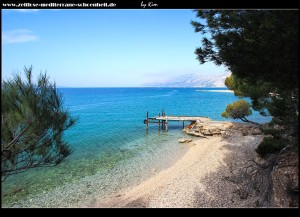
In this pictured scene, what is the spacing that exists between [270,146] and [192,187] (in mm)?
5671

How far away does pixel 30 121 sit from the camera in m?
7.33

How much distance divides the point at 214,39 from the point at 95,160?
15305 millimetres

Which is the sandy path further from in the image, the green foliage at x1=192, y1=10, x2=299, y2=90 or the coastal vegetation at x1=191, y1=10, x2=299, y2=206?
the green foliage at x1=192, y1=10, x2=299, y2=90

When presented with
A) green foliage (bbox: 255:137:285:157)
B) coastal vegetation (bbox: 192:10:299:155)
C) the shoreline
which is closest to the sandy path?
the shoreline

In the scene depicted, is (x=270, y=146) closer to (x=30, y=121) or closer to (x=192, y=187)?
(x=192, y=187)

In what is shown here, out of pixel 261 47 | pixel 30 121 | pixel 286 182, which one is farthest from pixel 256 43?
pixel 30 121

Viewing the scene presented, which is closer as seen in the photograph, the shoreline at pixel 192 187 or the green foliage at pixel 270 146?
the shoreline at pixel 192 187

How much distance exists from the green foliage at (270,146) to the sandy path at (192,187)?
187 centimetres

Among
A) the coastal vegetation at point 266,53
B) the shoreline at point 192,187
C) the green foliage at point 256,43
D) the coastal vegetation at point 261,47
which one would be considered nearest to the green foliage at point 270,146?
the coastal vegetation at point 266,53

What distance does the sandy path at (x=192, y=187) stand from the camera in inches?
418

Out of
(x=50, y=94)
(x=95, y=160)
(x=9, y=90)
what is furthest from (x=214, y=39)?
(x=95, y=160)

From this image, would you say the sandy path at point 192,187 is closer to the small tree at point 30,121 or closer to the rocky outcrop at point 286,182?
the rocky outcrop at point 286,182

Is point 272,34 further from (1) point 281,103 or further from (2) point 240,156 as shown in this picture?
(2) point 240,156

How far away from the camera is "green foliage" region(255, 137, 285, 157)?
1209 cm
